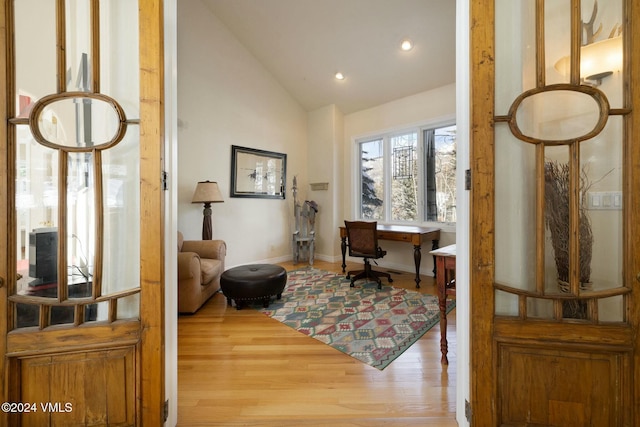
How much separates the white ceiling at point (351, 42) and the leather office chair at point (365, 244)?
2.38 metres

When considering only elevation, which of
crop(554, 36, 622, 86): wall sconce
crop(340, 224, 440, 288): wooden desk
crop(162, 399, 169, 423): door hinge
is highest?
crop(554, 36, 622, 86): wall sconce

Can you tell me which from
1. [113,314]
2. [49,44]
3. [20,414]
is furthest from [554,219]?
[20,414]

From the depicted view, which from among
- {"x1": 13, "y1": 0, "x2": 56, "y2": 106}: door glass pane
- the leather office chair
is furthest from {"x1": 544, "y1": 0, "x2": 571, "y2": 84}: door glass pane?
the leather office chair

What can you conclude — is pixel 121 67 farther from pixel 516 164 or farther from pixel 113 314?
pixel 516 164

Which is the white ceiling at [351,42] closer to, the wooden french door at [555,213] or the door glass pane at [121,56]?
the wooden french door at [555,213]

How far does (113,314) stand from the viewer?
1.05 meters

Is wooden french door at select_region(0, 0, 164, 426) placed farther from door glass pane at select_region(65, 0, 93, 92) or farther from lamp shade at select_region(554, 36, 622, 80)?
lamp shade at select_region(554, 36, 622, 80)

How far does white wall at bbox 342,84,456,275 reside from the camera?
12.6ft

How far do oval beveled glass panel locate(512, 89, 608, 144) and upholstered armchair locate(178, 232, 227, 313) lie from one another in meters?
2.76

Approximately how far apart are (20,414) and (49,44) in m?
1.47

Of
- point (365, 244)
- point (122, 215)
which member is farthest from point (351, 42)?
point (122, 215)

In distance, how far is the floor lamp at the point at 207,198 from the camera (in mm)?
3572

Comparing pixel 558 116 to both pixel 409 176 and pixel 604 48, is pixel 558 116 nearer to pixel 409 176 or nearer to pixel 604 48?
pixel 604 48

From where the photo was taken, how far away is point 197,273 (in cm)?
262
